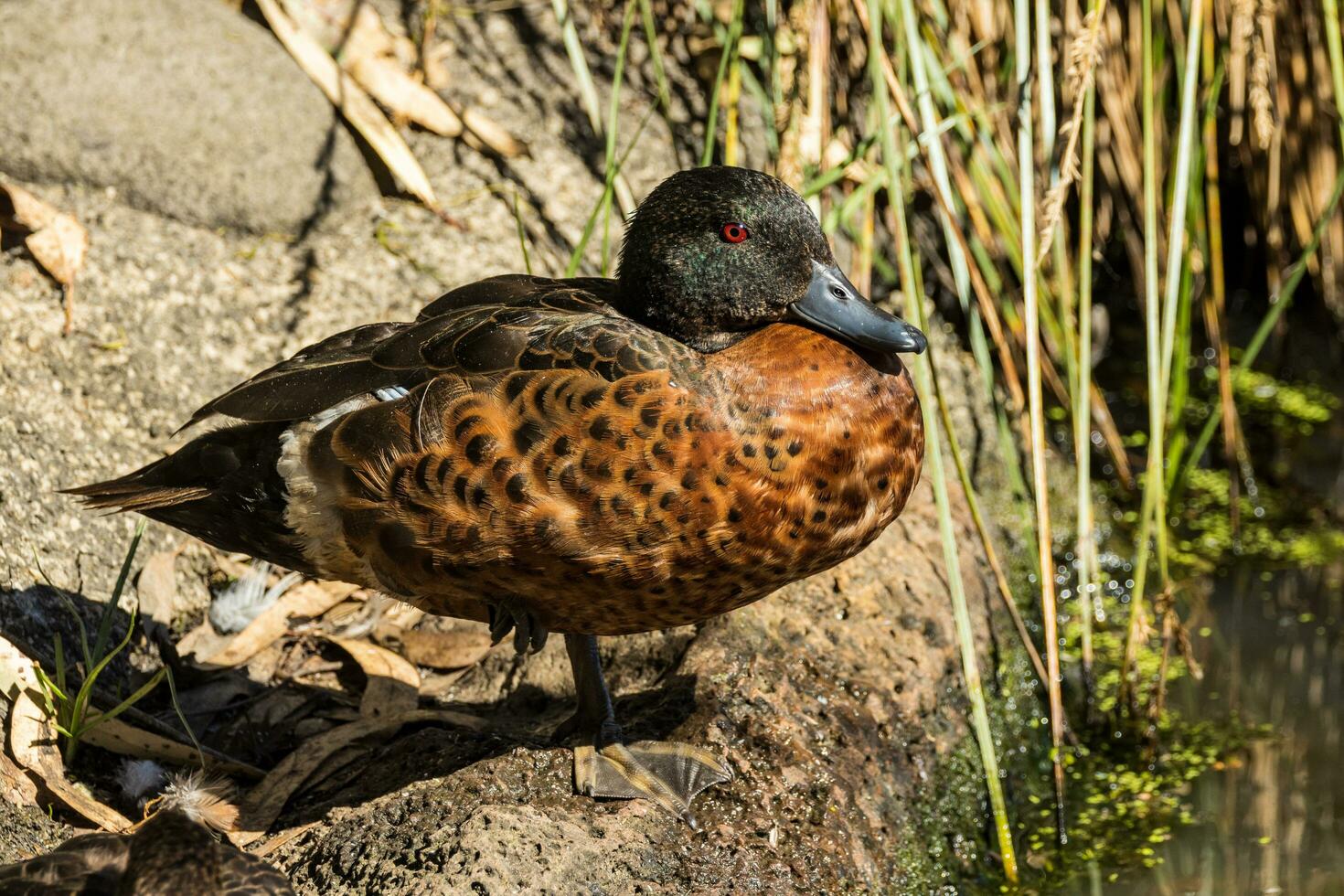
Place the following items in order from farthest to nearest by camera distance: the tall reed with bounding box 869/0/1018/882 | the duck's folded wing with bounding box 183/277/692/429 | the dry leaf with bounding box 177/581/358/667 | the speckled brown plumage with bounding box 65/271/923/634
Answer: the dry leaf with bounding box 177/581/358/667
the tall reed with bounding box 869/0/1018/882
the duck's folded wing with bounding box 183/277/692/429
the speckled brown plumage with bounding box 65/271/923/634

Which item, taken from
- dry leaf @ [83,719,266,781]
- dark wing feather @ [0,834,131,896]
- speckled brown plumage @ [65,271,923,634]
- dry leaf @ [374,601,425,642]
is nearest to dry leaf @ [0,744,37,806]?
dry leaf @ [83,719,266,781]

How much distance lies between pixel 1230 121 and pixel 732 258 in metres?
3.29

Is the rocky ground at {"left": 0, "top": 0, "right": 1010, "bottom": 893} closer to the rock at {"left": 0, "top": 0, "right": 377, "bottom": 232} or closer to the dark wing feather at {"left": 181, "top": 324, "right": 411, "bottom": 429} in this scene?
the rock at {"left": 0, "top": 0, "right": 377, "bottom": 232}

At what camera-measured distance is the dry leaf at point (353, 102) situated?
448 centimetres

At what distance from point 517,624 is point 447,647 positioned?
2.86 feet

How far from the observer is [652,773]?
9.58 ft

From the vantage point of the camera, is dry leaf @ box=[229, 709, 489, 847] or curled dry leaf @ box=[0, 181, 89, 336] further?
curled dry leaf @ box=[0, 181, 89, 336]

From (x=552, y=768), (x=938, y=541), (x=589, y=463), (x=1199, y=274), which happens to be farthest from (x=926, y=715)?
(x=1199, y=274)

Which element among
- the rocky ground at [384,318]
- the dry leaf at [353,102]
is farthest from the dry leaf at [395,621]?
the dry leaf at [353,102]

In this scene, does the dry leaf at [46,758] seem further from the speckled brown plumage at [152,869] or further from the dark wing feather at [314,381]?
the dark wing feather at [314,381]

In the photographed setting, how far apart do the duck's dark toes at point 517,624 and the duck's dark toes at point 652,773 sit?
0.30 meters

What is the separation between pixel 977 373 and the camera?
478cm

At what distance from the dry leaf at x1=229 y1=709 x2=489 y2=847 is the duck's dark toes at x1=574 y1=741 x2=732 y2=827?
36 cm

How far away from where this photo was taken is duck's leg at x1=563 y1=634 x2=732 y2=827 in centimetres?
290
